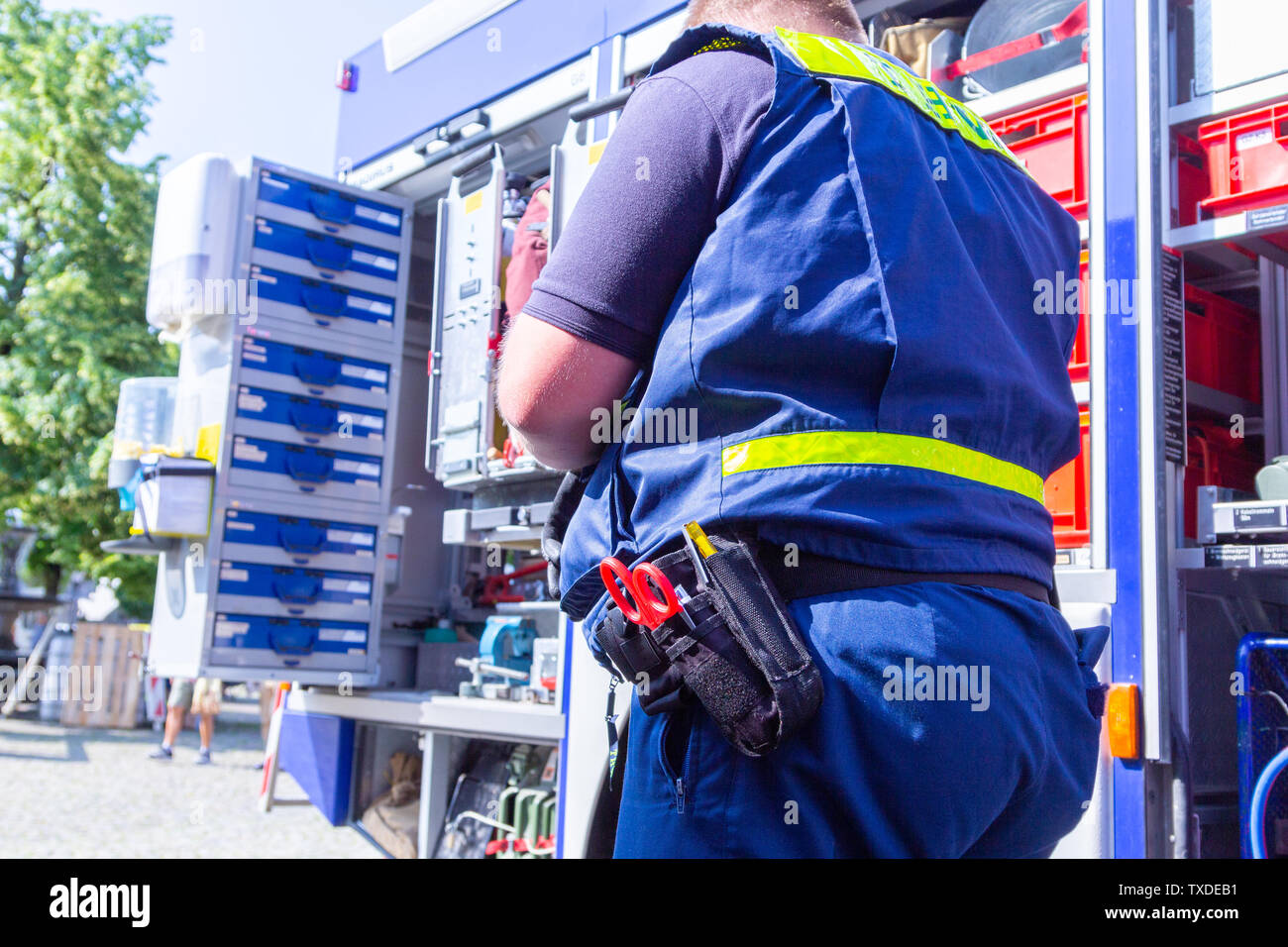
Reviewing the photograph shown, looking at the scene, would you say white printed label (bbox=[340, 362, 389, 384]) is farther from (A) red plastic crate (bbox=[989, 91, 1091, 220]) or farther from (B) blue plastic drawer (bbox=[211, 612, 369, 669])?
(A) red plastic crate (bbox=[989, 91, 1091, 220])

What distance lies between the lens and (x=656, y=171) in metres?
1.38

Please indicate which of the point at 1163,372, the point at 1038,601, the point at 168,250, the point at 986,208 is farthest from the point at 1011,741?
the point at 168,250

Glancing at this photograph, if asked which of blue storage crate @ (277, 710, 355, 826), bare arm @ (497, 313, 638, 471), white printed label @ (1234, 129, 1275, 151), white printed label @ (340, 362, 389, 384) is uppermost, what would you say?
white printed label @ (340, 362, 389, 384)

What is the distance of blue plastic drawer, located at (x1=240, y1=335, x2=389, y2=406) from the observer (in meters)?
4.98

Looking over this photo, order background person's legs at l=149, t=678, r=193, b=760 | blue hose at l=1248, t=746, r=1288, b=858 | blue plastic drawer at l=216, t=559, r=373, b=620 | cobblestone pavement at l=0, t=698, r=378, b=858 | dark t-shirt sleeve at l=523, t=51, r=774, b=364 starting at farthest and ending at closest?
background person's legs at l=149, t=678, r=193, b=760
cobblestone pavement at l=0, t=698, r=378, b=858
blue plastic drawer at l=216, t=559, r=373, b=620
blue hose at l=1248, t=746, r=1288, b=858
dark t-shirt sleeve at l=523, t=51, r=774, b=364

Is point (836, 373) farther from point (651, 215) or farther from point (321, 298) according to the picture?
point (321, 298)

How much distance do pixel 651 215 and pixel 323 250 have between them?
4147 mm

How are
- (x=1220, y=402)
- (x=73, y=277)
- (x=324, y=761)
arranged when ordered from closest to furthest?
(x=1220, y=402) < (x=324, y=761) < (x=73, y=277)

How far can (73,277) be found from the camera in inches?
637

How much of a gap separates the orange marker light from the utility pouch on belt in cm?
139

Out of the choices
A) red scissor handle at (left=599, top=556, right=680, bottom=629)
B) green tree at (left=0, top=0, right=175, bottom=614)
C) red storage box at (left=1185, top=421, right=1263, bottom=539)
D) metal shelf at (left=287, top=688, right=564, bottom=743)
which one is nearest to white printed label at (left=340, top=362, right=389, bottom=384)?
metal shelf at (left=287, top=688, right=564, bottom=743)

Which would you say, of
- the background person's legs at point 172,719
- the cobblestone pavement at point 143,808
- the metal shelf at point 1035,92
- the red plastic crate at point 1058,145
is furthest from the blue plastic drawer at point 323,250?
the background person's legs at point 172,719

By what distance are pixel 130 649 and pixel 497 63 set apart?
44.5 feet

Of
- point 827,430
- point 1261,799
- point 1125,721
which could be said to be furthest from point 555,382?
point 1261,799
